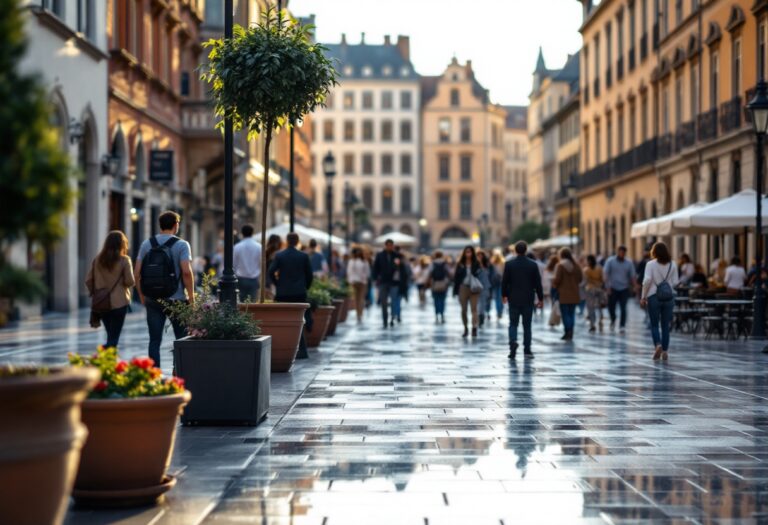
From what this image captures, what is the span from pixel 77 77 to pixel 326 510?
23.1 metres

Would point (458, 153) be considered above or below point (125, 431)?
above

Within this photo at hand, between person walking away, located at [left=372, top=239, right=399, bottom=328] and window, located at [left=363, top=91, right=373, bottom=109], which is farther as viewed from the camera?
window, located at [left=363, top=91, right=373, bottom=109]

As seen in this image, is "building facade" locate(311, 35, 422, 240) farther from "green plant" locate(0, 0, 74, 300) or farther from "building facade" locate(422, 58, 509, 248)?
"green plant" locate(0, 0, 74, 300)

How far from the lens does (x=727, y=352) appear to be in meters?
19.8

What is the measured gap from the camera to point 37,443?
4.89 metres

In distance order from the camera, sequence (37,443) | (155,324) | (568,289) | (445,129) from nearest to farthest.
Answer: (37,443) → (155,324) → (568,289) → (445,129)

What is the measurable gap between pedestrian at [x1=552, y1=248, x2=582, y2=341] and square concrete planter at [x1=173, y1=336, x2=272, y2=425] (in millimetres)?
13349

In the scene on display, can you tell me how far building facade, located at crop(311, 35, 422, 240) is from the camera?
123 m

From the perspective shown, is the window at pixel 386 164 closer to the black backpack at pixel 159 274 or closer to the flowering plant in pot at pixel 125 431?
the black backpack at pixel 159 274

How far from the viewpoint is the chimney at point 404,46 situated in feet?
409

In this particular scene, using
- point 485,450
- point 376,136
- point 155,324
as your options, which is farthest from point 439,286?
point 376,136

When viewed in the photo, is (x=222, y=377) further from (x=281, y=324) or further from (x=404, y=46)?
(x=404, y=46)

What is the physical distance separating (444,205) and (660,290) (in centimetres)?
10618

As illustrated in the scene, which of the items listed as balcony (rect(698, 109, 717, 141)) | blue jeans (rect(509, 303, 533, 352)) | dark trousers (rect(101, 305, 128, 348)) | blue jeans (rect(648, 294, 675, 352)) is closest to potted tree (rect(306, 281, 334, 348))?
blue jeans (rect(509, 303, 533, 352))
